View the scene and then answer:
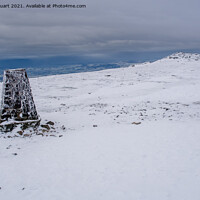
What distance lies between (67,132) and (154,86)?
22.7 meters

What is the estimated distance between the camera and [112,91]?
101ft

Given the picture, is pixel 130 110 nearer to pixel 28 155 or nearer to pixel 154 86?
pixel 28 155

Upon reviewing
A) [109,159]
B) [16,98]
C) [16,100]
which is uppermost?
[16,98]

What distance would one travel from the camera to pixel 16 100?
14.0 metres

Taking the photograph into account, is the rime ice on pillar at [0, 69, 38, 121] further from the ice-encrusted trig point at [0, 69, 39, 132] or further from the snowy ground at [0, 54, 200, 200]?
the snowy ground at [0, 54, 200, 200]

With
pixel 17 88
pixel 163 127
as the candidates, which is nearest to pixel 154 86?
pixel 163 127

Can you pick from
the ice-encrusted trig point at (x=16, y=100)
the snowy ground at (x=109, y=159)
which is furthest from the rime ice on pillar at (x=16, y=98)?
the snowy ground at (x=109, y=159)

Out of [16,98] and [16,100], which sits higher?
[16,98]

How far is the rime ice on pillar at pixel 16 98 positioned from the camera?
44.9ft

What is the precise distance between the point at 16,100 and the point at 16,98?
0.16 metres

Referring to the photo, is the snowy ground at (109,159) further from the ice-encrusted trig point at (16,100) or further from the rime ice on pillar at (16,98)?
the rime ice on pillar at (16,98)

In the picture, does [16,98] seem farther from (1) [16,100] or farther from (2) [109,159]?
(2) [109,159]

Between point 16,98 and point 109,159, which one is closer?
point 109,159

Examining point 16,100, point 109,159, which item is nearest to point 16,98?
point 16,100
